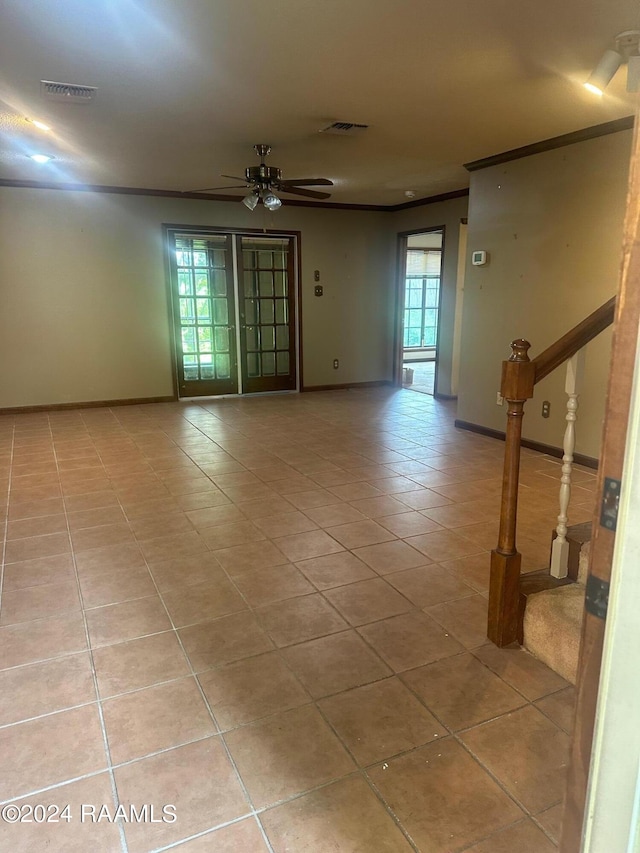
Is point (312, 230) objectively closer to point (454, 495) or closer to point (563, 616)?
point (454, 495)

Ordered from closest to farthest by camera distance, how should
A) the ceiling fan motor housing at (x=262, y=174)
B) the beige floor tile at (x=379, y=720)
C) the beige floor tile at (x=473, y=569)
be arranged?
the beige floor tile at (x=379, y=720) → the beige floor tile at (x=473, y=569) → the ceiling fan motor housing at (x=262, y=174)

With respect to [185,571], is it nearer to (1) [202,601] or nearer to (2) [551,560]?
(1) [202,601]

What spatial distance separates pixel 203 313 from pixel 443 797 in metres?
6.39

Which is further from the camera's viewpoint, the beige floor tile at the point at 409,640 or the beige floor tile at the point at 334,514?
the beige floor tile at the point at 334,514

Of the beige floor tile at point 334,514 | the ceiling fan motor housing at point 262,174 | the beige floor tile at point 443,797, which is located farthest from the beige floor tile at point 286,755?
the ceiling fan motor housing at point 262,174

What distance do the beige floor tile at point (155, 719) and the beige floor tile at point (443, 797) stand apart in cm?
58

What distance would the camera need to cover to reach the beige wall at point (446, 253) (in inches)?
265

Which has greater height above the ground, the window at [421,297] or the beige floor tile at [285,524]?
the window at [421,297]

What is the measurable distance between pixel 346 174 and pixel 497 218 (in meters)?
1.59

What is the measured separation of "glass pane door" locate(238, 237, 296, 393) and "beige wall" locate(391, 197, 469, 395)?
1.71m

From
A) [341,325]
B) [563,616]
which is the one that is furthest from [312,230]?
[563,616]

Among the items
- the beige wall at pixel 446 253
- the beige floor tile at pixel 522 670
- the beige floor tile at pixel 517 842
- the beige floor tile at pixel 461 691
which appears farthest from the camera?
the beige wall at pixel 446 253

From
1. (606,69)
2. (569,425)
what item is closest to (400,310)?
(606,69)

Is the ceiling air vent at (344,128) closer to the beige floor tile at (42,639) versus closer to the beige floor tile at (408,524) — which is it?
the beige floor tile at (408,524)
